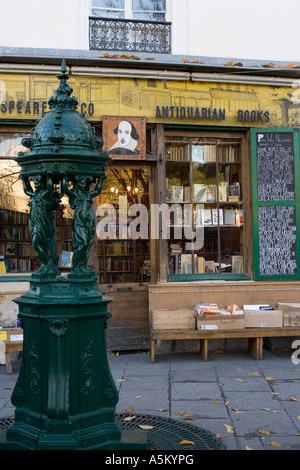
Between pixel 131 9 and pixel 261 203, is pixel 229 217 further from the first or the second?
pixel 131 9

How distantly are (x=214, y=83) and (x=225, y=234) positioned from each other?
7.93 ft

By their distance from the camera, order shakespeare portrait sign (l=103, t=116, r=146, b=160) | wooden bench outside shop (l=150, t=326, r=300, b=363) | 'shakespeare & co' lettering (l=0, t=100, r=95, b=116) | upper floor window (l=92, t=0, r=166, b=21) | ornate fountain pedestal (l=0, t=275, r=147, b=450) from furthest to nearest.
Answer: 1. upper floor window (l=92, t=0, r=166, b=21)
2. shakespeare portrait sign (l=103, t=116, r=146, b=160)
3. 'shakespeare & co' lettering (l=0, t=100, r=95, b=116)
4. wooden bench outside shop (l=150, t=326, r=300, b=363)
5. ornate fountain pedestal (l=0, t=275, r=147, b=450)

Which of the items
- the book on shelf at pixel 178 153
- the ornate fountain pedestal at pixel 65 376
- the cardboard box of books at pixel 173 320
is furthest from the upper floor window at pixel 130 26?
the ornate fountain pedestal at pixel 65 376

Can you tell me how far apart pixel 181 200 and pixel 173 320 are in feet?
6.69

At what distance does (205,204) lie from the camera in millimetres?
8445

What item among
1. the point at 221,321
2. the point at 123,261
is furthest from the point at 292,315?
the point at 123,261

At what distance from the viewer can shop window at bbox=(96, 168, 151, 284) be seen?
8328 millimetres

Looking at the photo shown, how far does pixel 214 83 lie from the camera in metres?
8.24

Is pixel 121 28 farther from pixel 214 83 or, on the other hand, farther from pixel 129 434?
pixel 129 434

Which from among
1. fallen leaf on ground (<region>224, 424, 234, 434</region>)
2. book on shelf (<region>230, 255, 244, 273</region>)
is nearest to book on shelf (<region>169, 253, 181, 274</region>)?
book on shelf (<region>230, 255, 244, 273</region>)

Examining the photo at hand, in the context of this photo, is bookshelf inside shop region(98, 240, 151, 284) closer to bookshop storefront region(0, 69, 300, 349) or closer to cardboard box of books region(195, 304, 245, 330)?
bookshop storefront region(0, 69, 300, 349)

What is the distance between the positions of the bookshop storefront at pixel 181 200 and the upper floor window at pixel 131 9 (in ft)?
4.45

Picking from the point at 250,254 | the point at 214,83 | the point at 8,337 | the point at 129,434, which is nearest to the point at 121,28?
the point at 214,83
